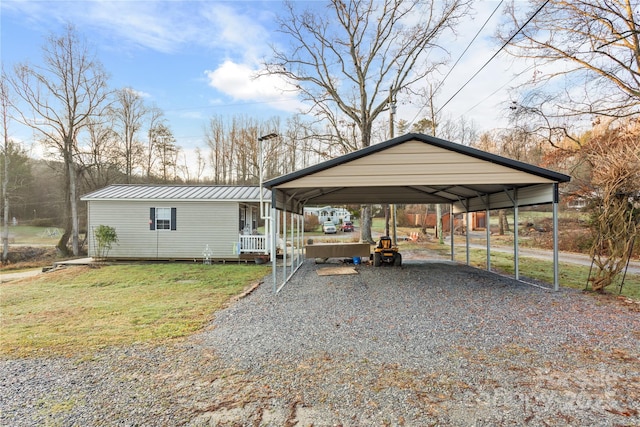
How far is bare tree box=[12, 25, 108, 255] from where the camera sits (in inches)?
748

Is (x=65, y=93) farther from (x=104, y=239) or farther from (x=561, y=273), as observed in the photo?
(x=561, y=273)

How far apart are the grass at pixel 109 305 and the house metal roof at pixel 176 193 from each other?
303 cm

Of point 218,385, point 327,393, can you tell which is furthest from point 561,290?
point 218,385

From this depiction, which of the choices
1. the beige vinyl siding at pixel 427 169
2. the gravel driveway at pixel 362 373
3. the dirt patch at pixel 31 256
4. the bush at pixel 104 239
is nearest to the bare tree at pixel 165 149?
the dirt patch at pixel 31 256

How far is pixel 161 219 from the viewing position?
1420 cm

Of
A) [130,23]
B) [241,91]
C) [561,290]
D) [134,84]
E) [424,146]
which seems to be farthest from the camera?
[134,84]

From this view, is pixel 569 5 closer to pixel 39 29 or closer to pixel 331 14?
pixel 331 14

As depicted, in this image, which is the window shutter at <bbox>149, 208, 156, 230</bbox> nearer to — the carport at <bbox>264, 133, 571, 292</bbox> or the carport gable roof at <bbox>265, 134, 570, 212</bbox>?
the carport at <bbox>264, 133, 571, 292</bbox>

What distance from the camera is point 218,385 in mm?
3357

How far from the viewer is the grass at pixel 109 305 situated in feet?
15.9

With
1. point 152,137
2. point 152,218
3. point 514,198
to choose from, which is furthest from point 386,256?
point 152,137

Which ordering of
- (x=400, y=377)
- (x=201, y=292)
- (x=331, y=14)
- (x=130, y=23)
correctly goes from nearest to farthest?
(x=400, y=377) < (x=201, y=292) < (x=130, y=23) < (x=331, y=14)

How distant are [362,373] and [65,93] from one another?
23.9 m

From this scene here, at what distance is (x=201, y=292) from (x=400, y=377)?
6092 millimetres
